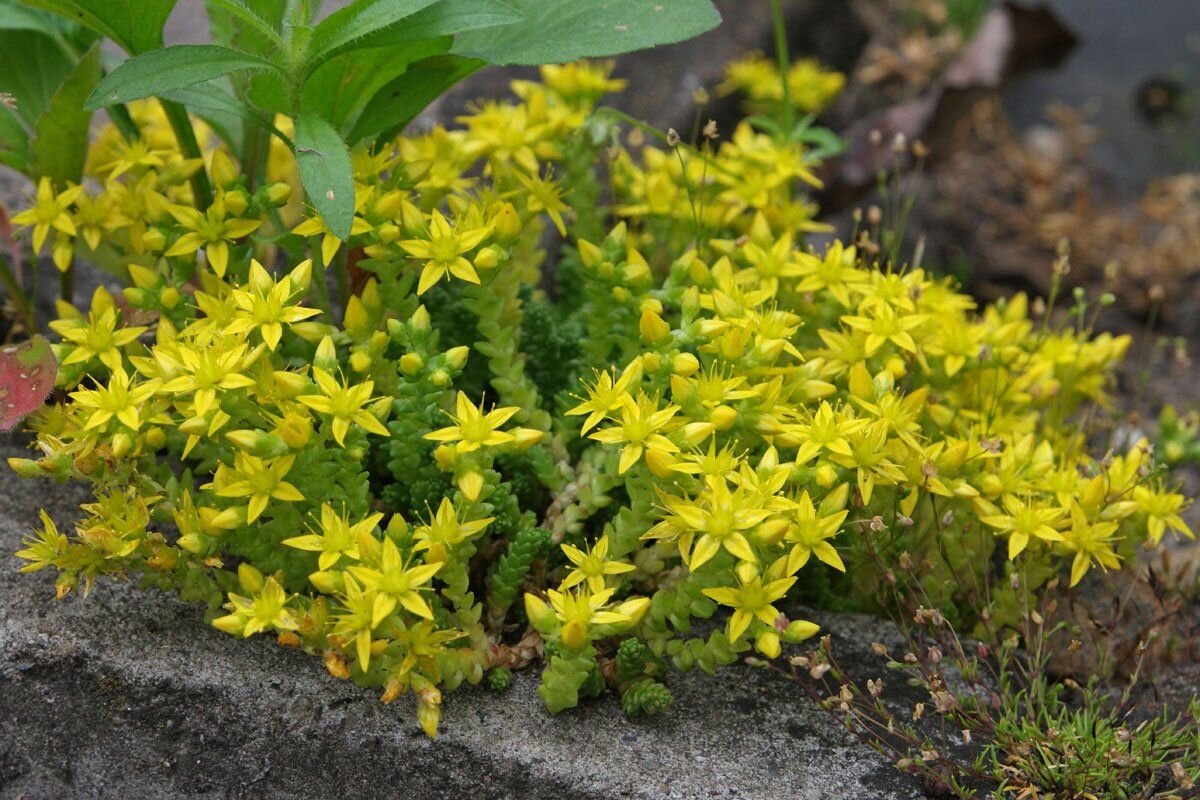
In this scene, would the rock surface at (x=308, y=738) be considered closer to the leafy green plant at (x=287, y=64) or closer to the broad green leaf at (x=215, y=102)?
the leafy green plant at (x=287, y=64)

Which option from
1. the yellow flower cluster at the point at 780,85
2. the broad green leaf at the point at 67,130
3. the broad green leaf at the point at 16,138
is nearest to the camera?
the broad green leaf at the point at 67,130

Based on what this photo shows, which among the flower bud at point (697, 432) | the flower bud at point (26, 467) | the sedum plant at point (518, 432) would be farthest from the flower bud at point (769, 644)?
the flower bud at point (26, 467)

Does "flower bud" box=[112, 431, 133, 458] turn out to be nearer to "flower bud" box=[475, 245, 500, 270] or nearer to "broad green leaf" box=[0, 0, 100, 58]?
"flower bud" box=[475, 245, 500, 270]

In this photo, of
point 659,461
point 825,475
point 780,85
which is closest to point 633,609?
point 659,461

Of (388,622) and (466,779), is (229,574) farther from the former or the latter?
(466,779)

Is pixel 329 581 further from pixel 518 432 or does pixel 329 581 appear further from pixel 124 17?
pixel 124 17

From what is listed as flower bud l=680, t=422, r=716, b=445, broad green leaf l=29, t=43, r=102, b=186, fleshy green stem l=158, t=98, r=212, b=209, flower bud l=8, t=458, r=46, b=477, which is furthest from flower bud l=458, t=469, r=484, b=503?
broad green leaf l=29, t=43, r=102, b=186

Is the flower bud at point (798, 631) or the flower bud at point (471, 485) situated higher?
the flower bud at point (471, 485)
